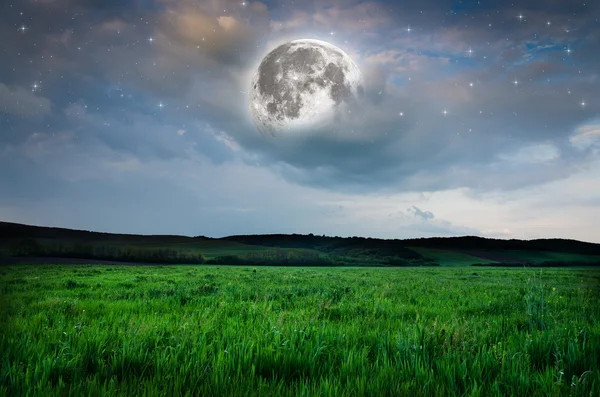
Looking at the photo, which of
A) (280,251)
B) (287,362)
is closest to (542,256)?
(280,251)

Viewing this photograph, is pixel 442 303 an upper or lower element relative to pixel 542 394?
lower

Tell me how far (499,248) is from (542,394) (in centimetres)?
12714

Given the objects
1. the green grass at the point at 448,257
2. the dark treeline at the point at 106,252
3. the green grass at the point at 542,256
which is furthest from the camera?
the green grass at the point at 542,256

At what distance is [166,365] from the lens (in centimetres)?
340

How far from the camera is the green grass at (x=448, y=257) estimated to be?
90319 mm

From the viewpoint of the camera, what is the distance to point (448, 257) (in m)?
96.8

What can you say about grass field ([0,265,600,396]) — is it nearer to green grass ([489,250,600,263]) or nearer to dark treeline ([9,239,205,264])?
dark treeline ([9,239,205,264])

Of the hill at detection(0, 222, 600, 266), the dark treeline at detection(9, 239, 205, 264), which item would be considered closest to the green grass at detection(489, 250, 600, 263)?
the hill at detection(0, 222, 600, 266)

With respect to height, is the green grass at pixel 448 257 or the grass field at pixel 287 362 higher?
the grass field at pixel 287 362

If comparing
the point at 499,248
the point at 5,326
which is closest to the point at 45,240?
the point at 5,326

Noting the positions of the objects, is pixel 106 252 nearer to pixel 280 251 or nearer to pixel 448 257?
pixel 280 251

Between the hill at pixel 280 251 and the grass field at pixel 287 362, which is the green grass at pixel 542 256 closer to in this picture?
the hill at pixel 280 251

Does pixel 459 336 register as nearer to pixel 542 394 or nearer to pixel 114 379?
pixel 542 394

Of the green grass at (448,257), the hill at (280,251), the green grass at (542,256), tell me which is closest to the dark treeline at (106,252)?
the hill at (280,251)
